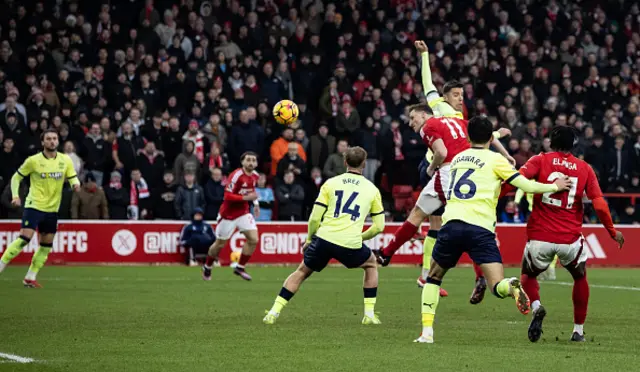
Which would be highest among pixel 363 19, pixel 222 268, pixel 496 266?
pixel 363 19

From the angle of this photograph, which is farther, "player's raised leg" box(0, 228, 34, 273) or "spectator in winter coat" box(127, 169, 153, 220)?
"spectator in winter coat" box(127, 169, 153, 220)

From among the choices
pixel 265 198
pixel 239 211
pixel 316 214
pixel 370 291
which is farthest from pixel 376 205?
pixel 265 198

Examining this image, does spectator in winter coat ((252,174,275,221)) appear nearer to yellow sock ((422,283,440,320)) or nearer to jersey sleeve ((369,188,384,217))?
jersey sleeve ((369,188,384,217))

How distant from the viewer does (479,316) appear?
43.8ft

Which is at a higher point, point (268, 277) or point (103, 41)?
point (103, 41)

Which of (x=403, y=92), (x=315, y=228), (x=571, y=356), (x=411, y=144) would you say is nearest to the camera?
(x=571, y=356)

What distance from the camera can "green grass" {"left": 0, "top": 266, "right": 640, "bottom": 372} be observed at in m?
8.90

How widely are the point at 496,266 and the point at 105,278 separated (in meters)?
11.7

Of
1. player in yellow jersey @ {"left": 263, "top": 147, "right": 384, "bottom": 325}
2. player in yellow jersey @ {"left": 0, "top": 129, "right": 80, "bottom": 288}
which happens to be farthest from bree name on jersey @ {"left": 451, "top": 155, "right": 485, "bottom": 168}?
player in yellow jersey @ {"left": 0, "top": 129, "right": 80, "bottom": 288}

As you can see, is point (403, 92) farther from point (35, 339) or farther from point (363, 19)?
point (35, 339)

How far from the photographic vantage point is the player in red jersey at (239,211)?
65.4 ft

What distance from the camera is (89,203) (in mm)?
24750

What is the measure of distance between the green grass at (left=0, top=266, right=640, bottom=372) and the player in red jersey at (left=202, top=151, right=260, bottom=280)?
3.54 feet

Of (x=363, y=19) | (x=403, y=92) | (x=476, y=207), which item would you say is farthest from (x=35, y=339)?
(x=363, y=19)
